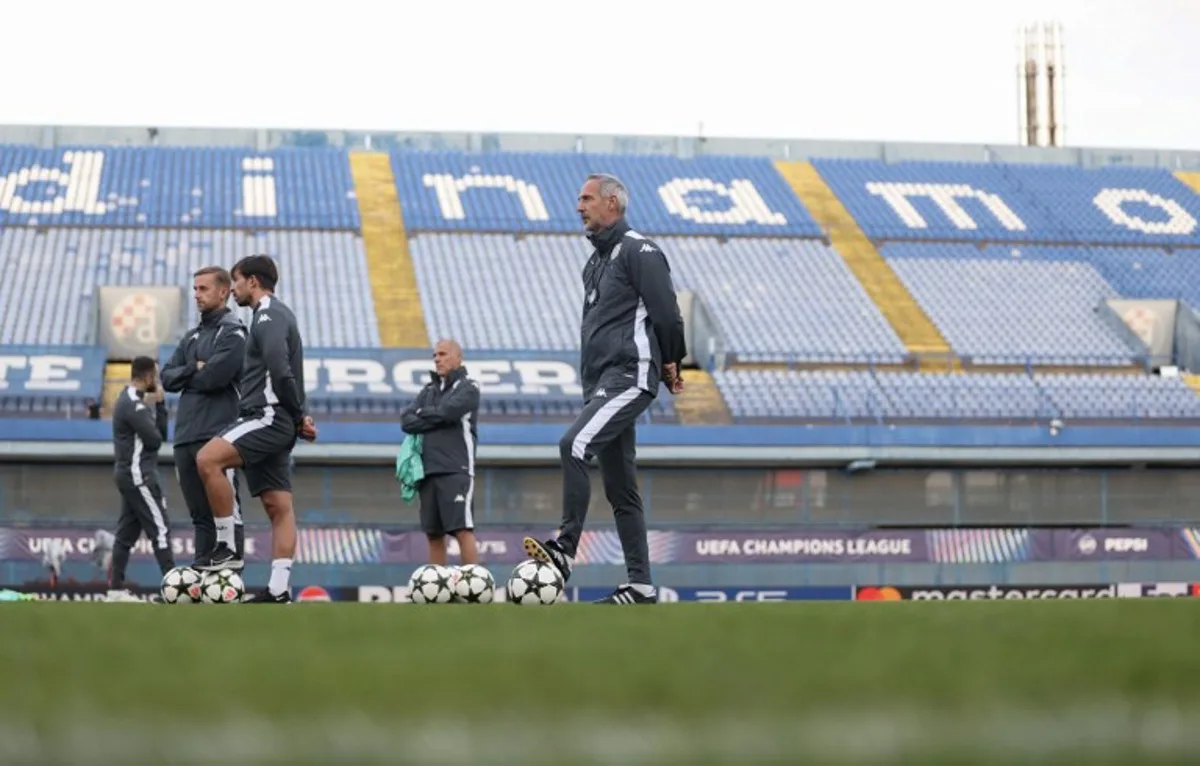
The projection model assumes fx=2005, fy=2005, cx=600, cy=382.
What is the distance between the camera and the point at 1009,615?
22.1 feet

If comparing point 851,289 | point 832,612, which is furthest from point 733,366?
point 832,612

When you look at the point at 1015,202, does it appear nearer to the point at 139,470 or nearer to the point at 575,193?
the point at 575,193

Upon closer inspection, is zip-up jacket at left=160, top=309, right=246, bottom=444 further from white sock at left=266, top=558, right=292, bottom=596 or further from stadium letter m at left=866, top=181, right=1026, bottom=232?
stadium letter m at left=866, top=181, right=1026, bottom=232

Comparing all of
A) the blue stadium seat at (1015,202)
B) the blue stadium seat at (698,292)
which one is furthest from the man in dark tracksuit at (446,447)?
the blue stadium seat at (1015,202)

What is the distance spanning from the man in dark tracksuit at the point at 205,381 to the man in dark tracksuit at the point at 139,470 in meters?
3.98

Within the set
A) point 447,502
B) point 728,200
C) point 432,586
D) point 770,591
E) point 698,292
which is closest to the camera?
point 432,586

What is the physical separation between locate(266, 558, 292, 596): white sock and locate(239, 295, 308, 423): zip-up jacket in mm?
838

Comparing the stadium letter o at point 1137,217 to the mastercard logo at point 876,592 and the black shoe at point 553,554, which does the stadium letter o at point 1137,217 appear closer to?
the mastercard logo at point 876,592

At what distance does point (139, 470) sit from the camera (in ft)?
54.9

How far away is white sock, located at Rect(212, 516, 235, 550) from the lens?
11742mm

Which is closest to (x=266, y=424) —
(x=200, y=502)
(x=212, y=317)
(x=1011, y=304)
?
(x=200, y=502)

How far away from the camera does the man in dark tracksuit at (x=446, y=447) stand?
1395cm

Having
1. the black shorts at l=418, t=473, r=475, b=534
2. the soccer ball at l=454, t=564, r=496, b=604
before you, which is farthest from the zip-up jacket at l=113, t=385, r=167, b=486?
the soccer ball at l=454, t=564, r=496, b=604

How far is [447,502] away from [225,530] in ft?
8.06
